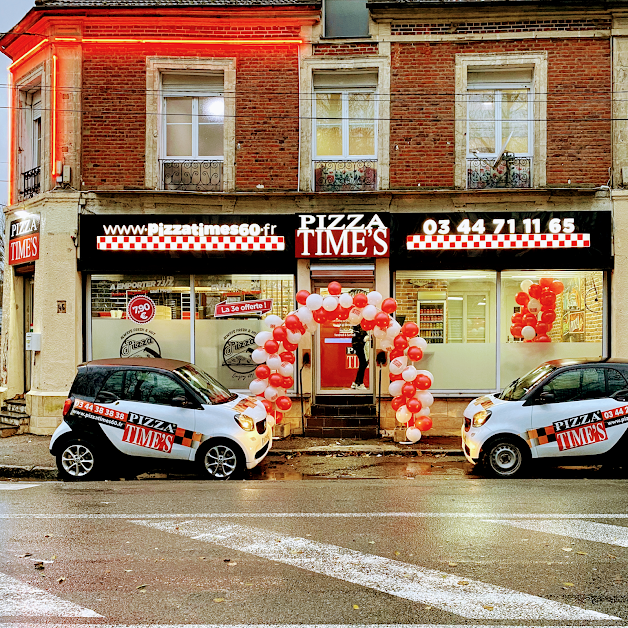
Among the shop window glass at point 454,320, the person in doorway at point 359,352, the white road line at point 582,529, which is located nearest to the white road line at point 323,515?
the white road line at point 582,529

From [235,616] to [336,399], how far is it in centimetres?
975

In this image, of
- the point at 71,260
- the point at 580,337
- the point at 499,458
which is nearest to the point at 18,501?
the point at 499,458

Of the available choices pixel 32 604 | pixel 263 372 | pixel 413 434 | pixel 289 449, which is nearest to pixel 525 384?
pixel 413 434

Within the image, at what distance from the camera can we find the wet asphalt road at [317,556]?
4512 mm

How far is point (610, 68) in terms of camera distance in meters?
13.7

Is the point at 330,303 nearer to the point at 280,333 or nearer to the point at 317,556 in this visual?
the point at 280,333

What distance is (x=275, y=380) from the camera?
12430 millimetres

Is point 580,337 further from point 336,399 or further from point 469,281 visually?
point 336,399

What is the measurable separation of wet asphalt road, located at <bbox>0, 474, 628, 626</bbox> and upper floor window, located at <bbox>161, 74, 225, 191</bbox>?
7.86 meters

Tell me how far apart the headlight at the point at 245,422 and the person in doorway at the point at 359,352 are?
14.9ft

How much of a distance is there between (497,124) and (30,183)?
962 centimetres

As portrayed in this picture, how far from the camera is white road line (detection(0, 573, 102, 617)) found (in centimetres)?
448

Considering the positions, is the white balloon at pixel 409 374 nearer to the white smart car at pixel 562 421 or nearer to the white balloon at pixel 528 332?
the white smart car at pixel 562 421

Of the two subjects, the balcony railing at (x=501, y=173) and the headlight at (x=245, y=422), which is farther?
the balcony railing at (x=501, y=173)
